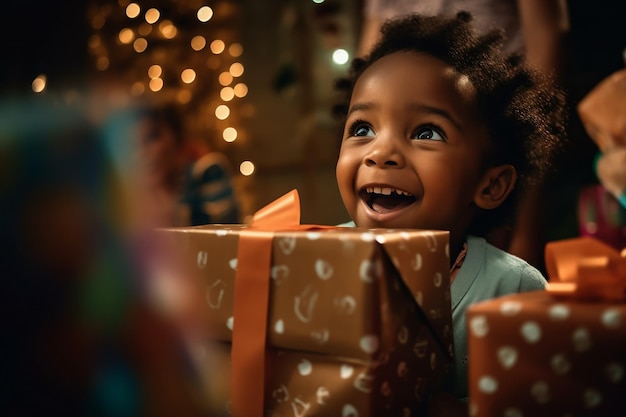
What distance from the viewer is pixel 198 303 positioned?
28.4 inches

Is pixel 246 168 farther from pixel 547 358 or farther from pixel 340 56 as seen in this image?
pixel 547 358

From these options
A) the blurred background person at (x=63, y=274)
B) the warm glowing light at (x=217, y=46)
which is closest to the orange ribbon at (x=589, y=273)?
the blurred background person at (x=63, y=274)

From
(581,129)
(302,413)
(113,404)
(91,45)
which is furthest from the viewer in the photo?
(91,45)

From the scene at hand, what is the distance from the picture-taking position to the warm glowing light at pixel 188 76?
2.61 metres

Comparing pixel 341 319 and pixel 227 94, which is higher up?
pixel 227 94

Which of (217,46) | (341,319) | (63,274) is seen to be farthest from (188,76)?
(341,319)

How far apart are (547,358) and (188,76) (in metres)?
2.33

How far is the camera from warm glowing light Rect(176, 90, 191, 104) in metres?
2.61

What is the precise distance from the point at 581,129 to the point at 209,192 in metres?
1.15

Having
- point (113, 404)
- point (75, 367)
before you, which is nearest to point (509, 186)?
point (113, 404)

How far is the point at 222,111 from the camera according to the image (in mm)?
2740

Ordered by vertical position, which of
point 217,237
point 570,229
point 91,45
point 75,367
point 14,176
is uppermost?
point 91,45

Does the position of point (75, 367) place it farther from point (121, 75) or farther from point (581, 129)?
point (121, 75)

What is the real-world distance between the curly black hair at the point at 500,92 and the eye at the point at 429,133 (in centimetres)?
8
